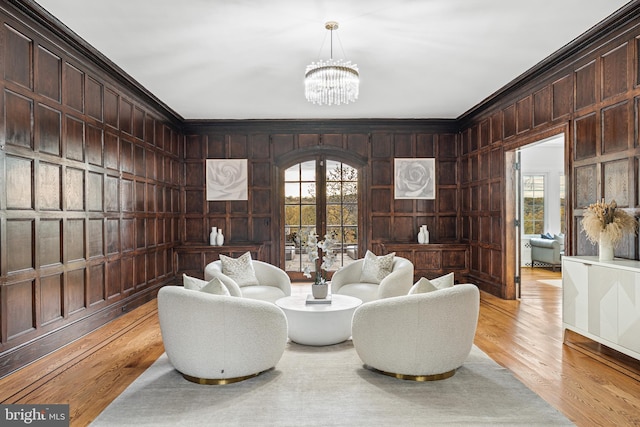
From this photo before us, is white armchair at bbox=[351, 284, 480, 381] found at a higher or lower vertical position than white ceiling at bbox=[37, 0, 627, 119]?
lower

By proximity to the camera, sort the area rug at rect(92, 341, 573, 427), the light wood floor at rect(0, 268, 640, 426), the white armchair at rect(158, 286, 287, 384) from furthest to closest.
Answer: the white armchair at rect(158, 286, 287, 384)
the light wood floor at rect(0, 268, 640, 426)
the area rug at rect(92, 341, 573, 427)

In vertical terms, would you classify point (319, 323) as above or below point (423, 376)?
above

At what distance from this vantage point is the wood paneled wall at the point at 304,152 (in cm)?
765

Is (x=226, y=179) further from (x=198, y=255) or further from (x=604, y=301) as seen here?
(x=604, y=301)

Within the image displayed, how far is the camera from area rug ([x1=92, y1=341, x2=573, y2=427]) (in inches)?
99.7

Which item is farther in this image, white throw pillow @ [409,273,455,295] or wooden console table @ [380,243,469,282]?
wooden console table @ [380,243,469,282]

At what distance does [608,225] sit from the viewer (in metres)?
3.60

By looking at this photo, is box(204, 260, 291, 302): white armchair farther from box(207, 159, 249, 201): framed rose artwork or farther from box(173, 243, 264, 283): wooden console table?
box(207, 159, 249, 201): framed rose artwork

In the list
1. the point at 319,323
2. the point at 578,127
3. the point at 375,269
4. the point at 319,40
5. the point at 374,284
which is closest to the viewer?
the point at 319,323

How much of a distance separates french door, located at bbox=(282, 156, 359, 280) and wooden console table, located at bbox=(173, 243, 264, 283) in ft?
2.77

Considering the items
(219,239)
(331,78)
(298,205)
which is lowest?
(219,239)

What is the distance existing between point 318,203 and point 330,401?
206 inches

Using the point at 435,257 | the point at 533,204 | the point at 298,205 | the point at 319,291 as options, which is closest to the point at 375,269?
the point at 319,291

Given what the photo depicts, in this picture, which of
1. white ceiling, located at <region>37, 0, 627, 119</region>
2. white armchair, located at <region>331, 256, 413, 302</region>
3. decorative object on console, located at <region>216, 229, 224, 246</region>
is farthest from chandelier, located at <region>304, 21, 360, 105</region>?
decorative object on console, located at <region>216, 229, 224, 246</region>
